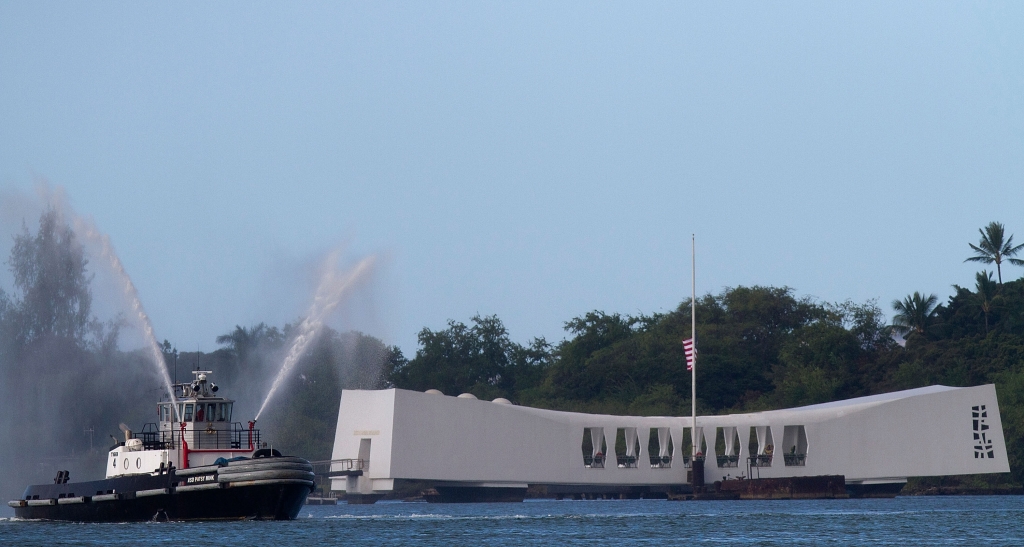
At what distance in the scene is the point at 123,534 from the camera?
141 feet

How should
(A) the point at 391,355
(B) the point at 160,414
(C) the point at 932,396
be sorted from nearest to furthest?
(B) the point at 160,414 < (C) the point at 932,396 < (A) the point at 391,355

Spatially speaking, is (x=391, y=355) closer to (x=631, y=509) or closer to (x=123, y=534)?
(x=631, y=509)

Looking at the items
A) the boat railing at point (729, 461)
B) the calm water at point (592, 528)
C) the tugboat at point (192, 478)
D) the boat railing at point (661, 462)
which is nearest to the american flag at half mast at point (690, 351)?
the boat railing at point (661, 462)

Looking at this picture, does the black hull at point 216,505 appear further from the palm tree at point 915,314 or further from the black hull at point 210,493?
the palm tree at point 915,314

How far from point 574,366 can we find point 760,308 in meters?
18.6

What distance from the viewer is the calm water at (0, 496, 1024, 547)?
139 feet

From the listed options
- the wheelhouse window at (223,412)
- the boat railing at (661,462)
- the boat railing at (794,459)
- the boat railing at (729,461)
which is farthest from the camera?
the boat railing at (794,459)

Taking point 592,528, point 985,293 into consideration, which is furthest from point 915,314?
point 592,528

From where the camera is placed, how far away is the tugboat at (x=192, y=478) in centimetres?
4397

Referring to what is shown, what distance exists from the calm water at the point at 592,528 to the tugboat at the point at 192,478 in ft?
2.24

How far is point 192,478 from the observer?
146 ft

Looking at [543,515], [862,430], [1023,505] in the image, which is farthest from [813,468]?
[543,515]

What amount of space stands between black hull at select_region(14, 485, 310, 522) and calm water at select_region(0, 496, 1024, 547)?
1.64 ft

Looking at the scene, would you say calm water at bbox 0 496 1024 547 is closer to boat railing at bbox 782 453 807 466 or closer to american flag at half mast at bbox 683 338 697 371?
american flag at half mast at bbox 683 338 697 371
